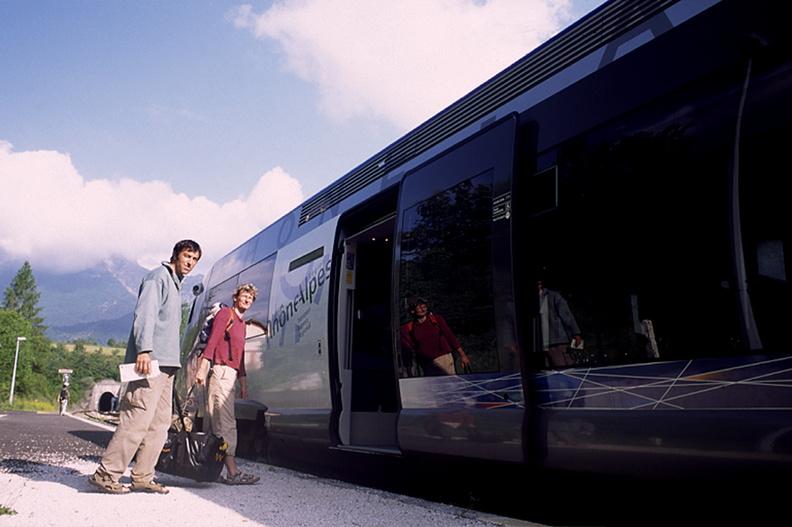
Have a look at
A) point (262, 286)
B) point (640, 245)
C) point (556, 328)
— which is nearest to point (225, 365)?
point (262, 286)

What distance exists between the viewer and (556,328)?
4207 millimetres

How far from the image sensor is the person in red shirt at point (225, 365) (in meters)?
6.18

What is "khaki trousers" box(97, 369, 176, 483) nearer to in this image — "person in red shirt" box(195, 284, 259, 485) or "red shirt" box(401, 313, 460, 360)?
"person in red shirt" box(195, 284, 259, 485)

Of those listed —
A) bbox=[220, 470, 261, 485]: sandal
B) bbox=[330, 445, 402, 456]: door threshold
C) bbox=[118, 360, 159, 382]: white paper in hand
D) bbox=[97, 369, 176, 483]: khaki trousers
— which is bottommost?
bbox=[220, 470, 261, 485]: sandal

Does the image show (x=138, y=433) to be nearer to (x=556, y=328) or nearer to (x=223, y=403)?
(x=223, y=403)

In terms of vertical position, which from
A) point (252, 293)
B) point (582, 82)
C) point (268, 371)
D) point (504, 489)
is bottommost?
Result: point (504, 489)

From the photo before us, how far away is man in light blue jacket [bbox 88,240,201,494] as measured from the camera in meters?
4.84

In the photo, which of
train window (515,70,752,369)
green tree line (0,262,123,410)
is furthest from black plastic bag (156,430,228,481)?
green tree line (0,262,123,410)

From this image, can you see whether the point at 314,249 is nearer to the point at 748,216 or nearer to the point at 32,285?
the point at 748,216

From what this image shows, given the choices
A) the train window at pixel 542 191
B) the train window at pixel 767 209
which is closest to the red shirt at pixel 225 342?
the train window at pixel 542 191

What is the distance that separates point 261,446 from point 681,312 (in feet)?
21.9

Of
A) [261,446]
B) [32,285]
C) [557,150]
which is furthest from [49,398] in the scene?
[557,150]

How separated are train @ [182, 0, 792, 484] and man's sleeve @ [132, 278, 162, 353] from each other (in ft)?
6.03

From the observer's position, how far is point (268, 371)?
28.7 feet
